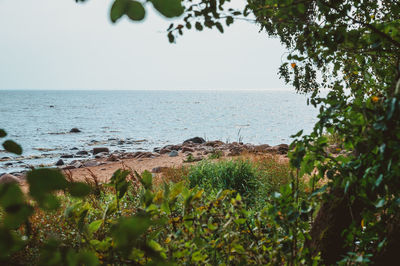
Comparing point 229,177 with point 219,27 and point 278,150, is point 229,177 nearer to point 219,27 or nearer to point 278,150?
point 219,27

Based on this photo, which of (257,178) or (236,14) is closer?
(236,14)

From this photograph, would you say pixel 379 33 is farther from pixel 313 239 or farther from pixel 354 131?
pixel 313 239

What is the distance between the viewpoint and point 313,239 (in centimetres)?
200

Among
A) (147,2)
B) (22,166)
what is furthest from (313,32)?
(22,166)

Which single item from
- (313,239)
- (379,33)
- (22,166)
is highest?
(379,33)

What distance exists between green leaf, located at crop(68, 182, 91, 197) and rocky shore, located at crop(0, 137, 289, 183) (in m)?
10.9

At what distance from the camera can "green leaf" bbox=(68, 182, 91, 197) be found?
2.08 ft

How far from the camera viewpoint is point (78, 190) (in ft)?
2.10

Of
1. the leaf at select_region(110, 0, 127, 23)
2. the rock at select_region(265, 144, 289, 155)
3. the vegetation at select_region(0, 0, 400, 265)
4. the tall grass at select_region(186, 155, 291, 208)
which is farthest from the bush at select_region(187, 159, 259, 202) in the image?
the rock at select_region(265, 144, 289, 155)

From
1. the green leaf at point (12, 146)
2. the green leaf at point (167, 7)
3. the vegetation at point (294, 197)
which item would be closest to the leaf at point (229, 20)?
the vegetation at point (294, 197)

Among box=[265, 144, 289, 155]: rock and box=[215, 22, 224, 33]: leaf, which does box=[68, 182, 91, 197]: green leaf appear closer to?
box=[215, 22, 224, 33]: leaf

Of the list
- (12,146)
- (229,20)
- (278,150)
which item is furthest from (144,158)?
(12,146)

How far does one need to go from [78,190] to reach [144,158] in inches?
665

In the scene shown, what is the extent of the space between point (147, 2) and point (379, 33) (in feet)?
4.63
